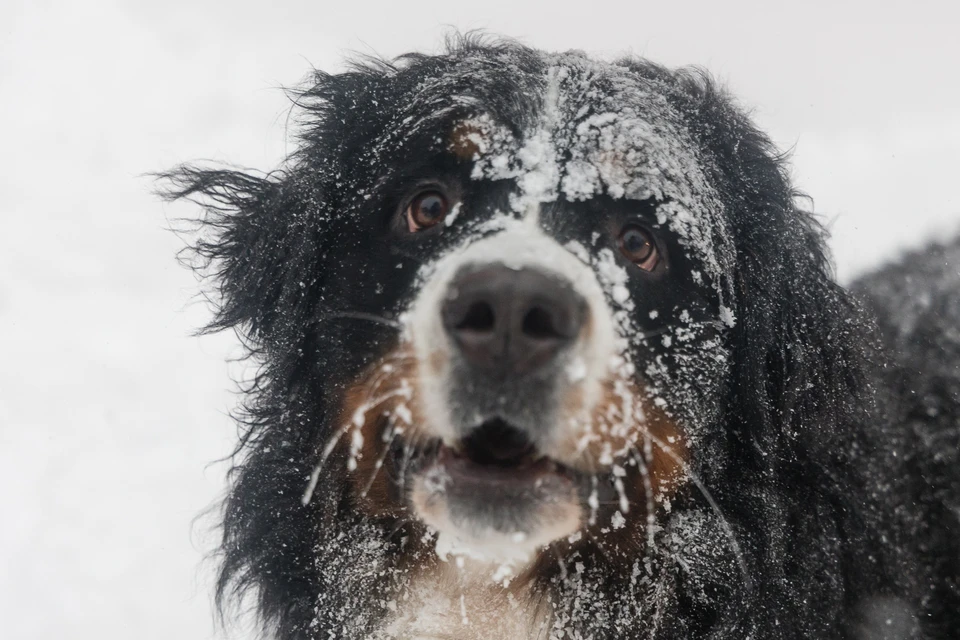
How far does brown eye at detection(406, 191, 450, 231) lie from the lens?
2289mm

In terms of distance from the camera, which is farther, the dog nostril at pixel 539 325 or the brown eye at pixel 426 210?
the brown eye at pixel 426 210

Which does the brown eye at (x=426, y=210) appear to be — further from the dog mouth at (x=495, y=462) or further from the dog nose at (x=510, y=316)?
the dog mouth at (x=495, y=462)

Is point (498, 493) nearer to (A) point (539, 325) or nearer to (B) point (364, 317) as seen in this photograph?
(A) point (539, 325)

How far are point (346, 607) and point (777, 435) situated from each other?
1432mm

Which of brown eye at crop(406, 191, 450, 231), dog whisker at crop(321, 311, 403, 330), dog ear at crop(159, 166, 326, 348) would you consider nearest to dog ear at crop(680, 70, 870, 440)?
brown eye at crop(406, 191, 450, 231)

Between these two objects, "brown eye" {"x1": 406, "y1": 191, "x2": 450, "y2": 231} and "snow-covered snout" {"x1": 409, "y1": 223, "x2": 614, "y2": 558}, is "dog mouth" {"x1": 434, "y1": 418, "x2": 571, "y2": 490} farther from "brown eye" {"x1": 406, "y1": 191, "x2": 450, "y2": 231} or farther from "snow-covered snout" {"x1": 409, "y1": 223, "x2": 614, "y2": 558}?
"brown eye" {"x1": 406, "y1": 191, "x2": 450, "y2": 231}

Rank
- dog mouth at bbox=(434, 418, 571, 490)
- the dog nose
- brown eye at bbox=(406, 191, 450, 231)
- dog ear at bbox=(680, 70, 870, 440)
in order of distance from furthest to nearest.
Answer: dog ear at bbox=(680, 70, 870, 440), brown eye at bbox=(406, 191, 450, 231), dog mouth at bbox=(434, 418, 571, 490), the dog nose

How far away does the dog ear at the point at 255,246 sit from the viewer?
8.39 feet

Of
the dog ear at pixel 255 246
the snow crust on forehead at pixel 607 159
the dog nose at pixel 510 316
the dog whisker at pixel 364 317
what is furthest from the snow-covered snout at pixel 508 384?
the dog ear at pixel 255 246

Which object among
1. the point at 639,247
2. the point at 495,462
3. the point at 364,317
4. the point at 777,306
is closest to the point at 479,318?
the point at 495,462

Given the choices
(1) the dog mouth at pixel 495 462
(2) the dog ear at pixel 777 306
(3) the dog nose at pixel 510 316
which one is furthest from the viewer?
(2) the dog ear at pixel 777 306

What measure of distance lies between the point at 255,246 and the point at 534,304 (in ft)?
4.74

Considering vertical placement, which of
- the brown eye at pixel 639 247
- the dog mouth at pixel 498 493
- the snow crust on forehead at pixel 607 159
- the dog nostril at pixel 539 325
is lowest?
the dog mouth at pixel 498 493

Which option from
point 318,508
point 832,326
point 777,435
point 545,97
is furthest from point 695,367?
point 318,508
